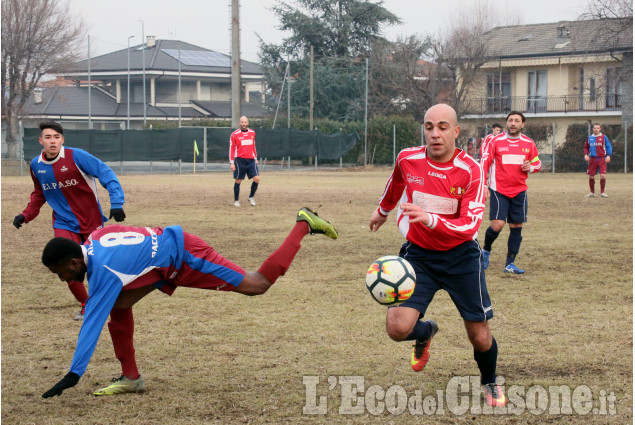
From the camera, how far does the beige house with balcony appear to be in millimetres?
44938

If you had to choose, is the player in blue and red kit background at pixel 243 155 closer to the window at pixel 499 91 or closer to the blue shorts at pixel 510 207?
the blue shorts at pixel 510 207

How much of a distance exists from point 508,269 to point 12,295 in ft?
19.8

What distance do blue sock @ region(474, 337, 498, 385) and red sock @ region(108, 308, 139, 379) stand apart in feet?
7.70

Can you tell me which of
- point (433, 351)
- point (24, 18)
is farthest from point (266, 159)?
point (433, 351)

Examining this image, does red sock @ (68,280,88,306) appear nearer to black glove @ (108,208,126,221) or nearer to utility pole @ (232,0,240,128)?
black glove @ (108,208,126,221)

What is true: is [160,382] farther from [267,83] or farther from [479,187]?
[267,83]

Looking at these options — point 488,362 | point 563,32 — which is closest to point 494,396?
point 488,362

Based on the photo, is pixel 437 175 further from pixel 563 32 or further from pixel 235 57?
pixel 563 32

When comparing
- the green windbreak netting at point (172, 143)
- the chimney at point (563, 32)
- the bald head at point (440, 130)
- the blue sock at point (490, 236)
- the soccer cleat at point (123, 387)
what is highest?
the chimney at point (563, 32)

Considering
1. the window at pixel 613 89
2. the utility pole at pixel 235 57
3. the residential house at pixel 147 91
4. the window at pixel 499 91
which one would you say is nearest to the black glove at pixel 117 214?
the utility pole at pixel 235 57

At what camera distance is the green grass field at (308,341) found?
5008 mm

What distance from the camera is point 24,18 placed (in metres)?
43.3

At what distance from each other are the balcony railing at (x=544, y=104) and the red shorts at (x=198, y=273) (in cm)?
4306

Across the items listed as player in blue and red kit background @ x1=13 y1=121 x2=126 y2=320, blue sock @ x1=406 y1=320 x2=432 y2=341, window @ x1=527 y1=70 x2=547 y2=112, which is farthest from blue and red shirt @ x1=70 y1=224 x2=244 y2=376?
window @ x1=527 y1=70 x2=547 y2=112
